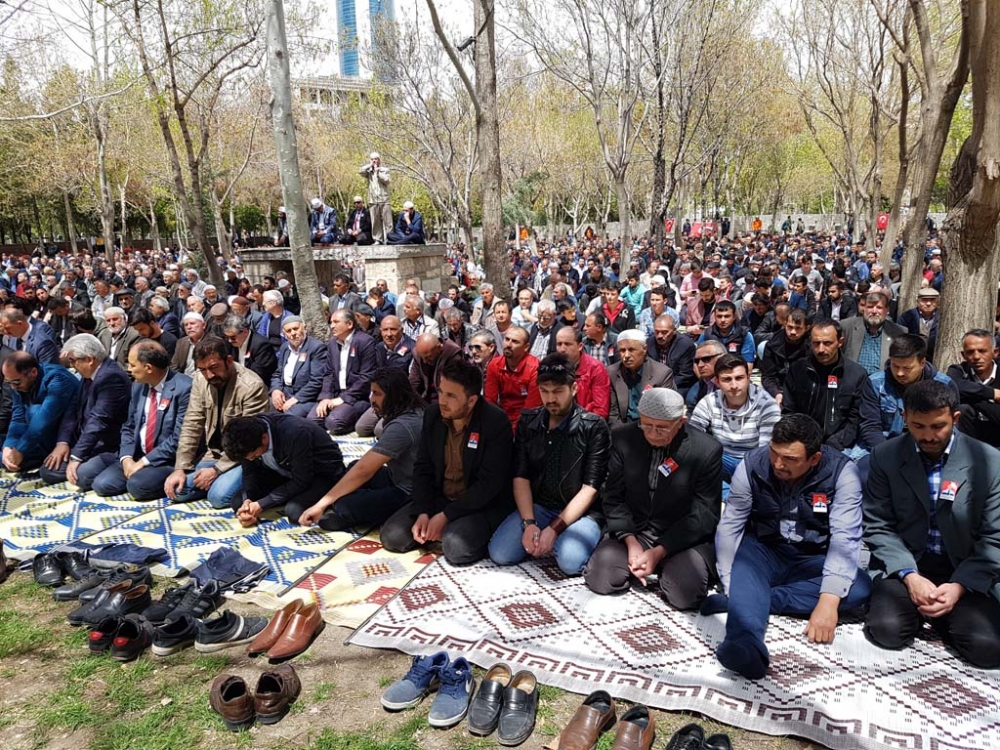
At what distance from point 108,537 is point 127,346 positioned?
400cm

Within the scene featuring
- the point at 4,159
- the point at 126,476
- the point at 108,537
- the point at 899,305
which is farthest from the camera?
the point at 4,159

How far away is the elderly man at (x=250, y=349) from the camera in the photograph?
25.6 feet

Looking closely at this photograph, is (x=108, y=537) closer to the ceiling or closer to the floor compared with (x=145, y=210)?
closer to the floor

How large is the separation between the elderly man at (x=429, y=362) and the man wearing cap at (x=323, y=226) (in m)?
8.54

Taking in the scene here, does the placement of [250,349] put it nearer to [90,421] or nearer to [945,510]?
[90,421]

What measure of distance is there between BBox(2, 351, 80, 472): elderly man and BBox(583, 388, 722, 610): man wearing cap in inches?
193

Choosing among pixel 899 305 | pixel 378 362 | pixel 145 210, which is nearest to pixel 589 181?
pixel 145 210

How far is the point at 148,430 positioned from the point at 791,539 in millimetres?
4892

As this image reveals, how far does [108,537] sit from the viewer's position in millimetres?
4777

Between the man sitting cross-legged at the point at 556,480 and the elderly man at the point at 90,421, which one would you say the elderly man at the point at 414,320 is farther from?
the man sitting cross-legged at the point at 556,480

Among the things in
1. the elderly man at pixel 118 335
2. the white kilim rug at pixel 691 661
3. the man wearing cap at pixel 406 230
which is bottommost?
the white kilim rug at pixel 691 661

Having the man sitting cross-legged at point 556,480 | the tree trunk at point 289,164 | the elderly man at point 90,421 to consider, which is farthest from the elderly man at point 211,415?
the tree trunk at point 289,164

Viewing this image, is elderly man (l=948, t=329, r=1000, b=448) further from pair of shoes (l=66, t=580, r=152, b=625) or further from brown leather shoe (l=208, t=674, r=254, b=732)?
pair of shoes (l=66, t=580, r=152, b=625)

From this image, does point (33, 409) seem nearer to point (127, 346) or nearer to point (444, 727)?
point (127, 346)
